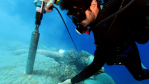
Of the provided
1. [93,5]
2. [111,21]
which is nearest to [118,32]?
[111,21]

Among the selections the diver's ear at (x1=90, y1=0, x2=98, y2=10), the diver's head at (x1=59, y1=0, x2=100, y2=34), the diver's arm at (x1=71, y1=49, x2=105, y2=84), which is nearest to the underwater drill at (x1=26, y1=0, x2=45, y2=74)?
the diver's head at (x1=59, y1=0, x2=100, y2=34)

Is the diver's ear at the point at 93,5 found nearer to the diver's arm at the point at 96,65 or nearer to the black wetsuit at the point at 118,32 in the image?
the black wetsuit at the point at 118,32

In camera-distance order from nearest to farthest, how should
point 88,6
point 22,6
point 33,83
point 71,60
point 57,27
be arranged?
1. point 88,6
2. point 33,83
3. point 71,60
4. point 57,27
5. point 22,6

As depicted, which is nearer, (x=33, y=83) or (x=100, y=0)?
(x=100, y=0)

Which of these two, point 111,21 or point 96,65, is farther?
point 96,65

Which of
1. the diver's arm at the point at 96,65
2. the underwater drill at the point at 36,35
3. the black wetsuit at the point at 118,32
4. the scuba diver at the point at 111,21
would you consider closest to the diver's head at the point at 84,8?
the scuba diver at the point at 111,21

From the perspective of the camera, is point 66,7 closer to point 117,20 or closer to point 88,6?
point 88,6

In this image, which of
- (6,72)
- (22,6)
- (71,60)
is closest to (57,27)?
(22,6)

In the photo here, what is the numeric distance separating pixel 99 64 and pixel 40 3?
1751 millimetres

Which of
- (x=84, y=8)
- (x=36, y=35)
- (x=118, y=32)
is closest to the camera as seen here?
(x=118, y=32)

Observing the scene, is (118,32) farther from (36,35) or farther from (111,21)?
(36,35)

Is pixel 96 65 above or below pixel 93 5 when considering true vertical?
below

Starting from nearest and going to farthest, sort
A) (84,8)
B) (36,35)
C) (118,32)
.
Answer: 1. (118,32)
2. (84,8)
3. (36,35)

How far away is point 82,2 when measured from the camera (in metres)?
1.17
